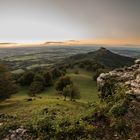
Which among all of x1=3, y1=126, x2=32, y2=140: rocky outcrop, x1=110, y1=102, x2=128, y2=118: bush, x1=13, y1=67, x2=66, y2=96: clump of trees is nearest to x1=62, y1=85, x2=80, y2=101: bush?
x1=13, y1=67, x2=66, y2=96: clump of trees

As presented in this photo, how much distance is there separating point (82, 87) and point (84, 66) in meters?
46.7

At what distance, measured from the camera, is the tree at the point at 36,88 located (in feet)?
283

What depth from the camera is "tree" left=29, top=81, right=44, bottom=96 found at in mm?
86125

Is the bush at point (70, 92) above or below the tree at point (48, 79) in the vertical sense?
above

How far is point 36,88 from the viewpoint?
87500 millimetres

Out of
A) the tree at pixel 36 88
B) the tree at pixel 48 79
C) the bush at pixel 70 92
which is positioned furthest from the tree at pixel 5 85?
the tree at pixel 48 79

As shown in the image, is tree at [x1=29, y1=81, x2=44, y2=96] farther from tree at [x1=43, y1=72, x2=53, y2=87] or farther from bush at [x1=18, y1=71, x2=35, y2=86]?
bush at [x1=18, y1=71, x2=35, y2=86]

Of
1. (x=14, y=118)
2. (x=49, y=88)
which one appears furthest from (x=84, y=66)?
(x=14, y=118)

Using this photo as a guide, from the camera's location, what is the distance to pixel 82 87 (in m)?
104

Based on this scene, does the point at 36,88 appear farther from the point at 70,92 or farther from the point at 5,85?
the point at 5,85

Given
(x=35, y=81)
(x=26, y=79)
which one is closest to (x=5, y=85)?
(x=35, y=81)

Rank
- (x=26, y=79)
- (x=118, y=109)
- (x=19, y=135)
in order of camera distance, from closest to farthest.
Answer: (x=19, y=135) → (x=118, y=109) → (x=26, y=79)

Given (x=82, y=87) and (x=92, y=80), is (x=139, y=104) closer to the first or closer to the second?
(x=82, y=87)

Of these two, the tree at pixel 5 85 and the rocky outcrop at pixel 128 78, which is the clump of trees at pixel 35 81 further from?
the rocky outcrop at pixel 128 78
